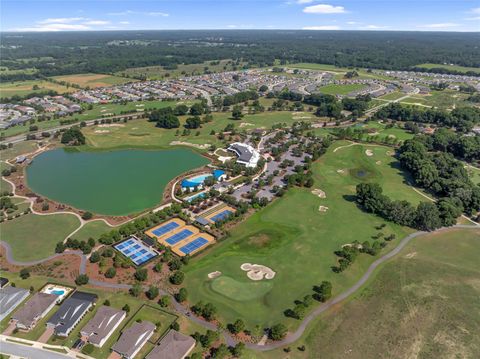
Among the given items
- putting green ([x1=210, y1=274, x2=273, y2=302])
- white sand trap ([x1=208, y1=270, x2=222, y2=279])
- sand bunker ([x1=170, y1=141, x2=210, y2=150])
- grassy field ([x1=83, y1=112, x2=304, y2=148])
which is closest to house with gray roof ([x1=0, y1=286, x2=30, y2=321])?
white sand trap ([x1=208, y1=270, x2=222, y2=279])

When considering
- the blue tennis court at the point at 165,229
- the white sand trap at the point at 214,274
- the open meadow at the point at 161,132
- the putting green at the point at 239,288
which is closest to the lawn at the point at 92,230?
the blue tennis court at the point at 165,229

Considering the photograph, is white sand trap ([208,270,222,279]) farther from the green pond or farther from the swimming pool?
the green pond

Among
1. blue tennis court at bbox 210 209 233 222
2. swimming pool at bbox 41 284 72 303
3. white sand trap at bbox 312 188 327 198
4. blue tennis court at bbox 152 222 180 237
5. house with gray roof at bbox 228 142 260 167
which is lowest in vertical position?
swimming pool at bbox 41 284 72 303

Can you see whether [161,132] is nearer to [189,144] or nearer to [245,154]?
[189,144]

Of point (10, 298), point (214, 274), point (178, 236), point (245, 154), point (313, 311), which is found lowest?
point (313, 311)

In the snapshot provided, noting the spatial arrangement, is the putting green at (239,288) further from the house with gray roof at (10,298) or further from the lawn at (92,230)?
the house with gray roof at (10,298)

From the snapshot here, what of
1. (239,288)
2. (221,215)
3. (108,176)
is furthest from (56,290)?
(108,176)

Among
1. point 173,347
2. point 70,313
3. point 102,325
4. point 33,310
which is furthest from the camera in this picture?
point 33,310
